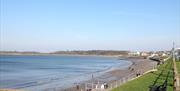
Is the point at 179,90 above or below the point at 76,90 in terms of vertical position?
above

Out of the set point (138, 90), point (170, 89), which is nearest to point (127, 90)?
point (138, 90)

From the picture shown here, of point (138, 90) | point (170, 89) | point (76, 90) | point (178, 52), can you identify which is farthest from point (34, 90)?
point (178, 52)

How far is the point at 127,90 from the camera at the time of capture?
35781mm

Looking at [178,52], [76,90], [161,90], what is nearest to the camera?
[161,90]

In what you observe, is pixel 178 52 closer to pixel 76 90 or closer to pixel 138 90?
pixel 76 90

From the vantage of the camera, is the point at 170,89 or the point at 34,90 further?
the point at 34,90

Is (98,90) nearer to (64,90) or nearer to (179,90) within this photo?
(64,90)

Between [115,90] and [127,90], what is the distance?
3.96ft

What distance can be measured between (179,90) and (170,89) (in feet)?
50.3

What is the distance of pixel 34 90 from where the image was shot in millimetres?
49656

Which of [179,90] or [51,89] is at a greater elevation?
[179,90]

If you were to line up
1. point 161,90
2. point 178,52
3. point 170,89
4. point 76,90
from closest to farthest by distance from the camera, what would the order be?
point 161,90, point 170,89, point 76,90, point 178,52

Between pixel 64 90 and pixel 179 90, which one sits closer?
pixel 179 90

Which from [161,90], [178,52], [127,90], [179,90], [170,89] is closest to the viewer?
[179,90]
